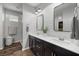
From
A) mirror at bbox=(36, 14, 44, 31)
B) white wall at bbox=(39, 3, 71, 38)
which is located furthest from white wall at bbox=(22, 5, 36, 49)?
white wall at bbox=(39, 3, 71, 38)

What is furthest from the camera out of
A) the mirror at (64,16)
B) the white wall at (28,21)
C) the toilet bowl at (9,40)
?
the white wall at (28,21)

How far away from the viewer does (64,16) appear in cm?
168

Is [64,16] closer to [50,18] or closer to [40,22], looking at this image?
[50,18]

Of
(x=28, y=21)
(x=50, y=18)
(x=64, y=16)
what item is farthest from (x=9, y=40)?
(x=64, y=16)

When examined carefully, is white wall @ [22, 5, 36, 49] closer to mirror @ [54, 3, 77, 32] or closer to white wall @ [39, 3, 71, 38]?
white wall @ [39, 3, 71, 38]

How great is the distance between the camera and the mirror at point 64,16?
150 centimetres

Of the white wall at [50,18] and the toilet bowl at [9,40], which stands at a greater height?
the white wall at [50,18]

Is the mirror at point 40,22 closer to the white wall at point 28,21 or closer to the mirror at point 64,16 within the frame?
the white wall at point 28,21

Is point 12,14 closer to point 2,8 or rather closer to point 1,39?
point 2,8

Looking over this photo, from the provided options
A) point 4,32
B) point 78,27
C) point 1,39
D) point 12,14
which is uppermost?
point 12,14

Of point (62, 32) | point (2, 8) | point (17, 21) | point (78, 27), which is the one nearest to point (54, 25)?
point (62, 32)

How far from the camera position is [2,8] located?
211 cm

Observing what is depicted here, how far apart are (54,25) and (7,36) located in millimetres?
1677

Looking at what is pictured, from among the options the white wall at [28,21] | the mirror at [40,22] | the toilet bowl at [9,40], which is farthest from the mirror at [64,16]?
the toilet bowl at [9,40]
